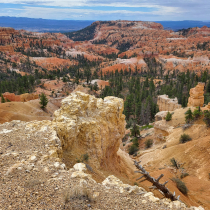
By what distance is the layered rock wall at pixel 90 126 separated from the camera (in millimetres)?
11086

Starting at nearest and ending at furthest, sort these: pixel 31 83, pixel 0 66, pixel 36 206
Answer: pixel 36 206 → pixel 31 83 → pixel 0 66

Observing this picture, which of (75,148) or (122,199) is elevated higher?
(122,199)

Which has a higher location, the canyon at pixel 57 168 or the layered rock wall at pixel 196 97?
the canyon at pixel 57 168

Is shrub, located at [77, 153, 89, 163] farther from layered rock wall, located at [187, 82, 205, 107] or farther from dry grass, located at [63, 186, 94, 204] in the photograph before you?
layered rock wall, located at [187, 82, 205, 107]

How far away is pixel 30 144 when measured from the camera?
28.5ft

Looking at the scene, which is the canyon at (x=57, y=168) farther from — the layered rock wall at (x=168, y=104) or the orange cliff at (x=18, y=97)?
the orange cliff at (x=18, y=97)

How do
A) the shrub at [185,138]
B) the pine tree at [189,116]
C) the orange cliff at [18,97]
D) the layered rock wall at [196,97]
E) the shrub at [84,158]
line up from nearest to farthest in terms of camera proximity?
the shrub at [84,158], the shrub at [185,138], the pine tree at [189,116], the layered rock wall at [196,97], the orange cliff at [18,97]

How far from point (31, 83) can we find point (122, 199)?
213 feet

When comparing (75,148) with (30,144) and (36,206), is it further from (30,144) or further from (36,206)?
(36,206)

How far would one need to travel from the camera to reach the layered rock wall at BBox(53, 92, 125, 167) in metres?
11.1

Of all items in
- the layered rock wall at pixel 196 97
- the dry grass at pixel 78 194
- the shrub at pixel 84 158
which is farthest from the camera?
the layered rock wall at pixel 196 97

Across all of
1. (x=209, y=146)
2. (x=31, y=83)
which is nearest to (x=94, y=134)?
(x=209, y=146)

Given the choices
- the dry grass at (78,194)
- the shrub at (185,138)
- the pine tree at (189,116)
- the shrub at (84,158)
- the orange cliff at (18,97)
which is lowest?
the orange cliff at (18,97)

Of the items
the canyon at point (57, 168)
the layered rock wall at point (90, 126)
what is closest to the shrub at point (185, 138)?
the layered rock wall at point (90, 126)
